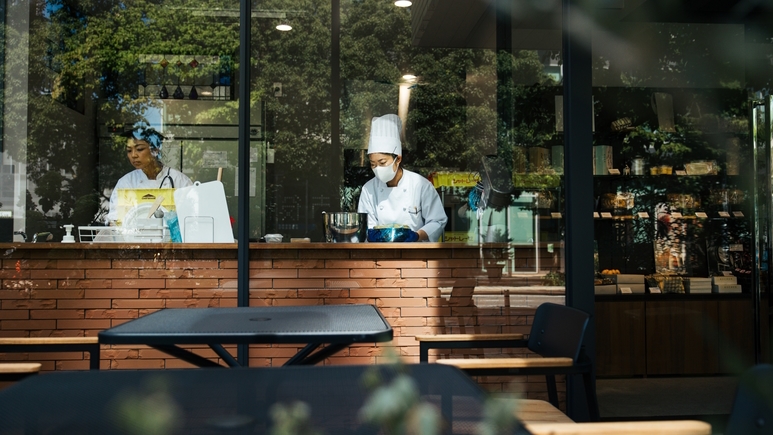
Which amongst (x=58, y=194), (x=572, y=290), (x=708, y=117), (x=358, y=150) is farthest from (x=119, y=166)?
(x=708, y=117)

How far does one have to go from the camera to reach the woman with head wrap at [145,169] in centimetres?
368

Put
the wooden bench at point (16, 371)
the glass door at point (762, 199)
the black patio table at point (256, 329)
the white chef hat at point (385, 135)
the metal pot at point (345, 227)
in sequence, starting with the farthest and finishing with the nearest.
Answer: the white chef hat at point (385, 135) < the glass door at point (762, 199) < the metal pot at point (345, 227) < the wooden bench at point (16, 371) < the black patio table at point (256, 329)

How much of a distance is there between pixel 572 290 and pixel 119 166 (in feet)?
8.62

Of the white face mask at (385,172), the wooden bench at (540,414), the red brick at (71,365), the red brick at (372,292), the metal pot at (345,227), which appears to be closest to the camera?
the wooden bench at (540,414)

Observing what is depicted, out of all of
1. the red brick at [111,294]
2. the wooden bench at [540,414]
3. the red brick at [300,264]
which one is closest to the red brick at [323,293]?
the red brick at [300,264]

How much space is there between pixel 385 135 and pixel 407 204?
134 cm

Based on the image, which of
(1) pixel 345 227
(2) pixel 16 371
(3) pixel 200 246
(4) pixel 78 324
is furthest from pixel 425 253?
(2) pixel 16 371

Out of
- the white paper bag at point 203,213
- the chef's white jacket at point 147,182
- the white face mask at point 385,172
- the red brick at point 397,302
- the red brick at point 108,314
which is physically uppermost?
the white face mask at point 385,172

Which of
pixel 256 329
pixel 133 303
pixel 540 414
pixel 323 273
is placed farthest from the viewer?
pixel 323 273

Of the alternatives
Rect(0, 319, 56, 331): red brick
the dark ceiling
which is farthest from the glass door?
Rect(0, 319, 56, 331): red brick

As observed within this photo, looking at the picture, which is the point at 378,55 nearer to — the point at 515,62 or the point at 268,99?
the point at 515,62

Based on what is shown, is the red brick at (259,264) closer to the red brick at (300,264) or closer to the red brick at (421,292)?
the red brick at (300,264)

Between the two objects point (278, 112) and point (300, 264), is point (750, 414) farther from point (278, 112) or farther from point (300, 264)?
point (278, 112)

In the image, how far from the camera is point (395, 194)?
176 inches
